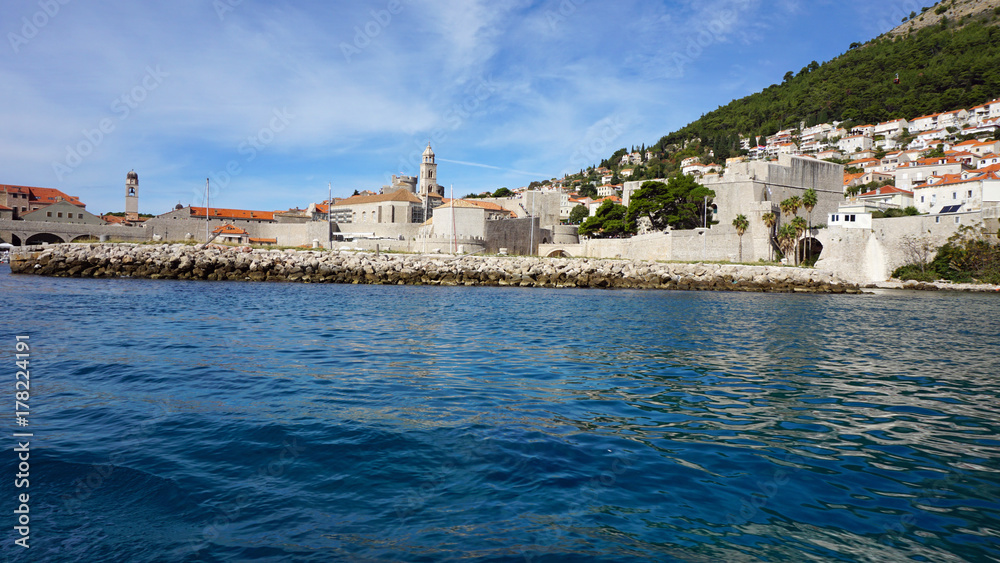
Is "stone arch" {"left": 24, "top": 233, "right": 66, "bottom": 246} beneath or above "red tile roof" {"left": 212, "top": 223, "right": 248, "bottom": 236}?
beneath

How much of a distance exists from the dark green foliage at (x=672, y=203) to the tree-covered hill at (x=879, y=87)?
5849 cm

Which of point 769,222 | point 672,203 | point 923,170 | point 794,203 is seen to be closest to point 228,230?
point 672,203

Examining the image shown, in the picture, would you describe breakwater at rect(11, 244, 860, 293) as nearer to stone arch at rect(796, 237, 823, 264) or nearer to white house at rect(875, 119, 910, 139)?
stone arch at rect(796, 237, 823, 264)

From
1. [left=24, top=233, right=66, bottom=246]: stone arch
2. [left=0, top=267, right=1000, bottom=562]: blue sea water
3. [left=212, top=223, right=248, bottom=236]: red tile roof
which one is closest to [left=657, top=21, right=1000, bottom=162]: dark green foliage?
[left=212, top=223, right=248, bottom=236]: red tile roof

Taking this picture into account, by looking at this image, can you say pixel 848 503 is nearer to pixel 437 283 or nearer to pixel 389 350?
pixel 389 350

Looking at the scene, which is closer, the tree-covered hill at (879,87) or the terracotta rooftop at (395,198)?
the terracotta rooftop at (395,198)

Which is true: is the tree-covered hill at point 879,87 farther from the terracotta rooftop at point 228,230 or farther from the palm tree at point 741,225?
the terracotta rooftop at point 228,230

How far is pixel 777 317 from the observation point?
15.2 metres

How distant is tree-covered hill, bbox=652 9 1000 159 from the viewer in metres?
84.4

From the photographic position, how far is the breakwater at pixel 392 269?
87.9 feet

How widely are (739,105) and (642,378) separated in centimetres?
13368

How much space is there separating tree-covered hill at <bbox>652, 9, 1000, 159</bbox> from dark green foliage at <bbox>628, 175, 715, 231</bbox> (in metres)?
58.5

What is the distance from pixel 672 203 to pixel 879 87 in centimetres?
7678

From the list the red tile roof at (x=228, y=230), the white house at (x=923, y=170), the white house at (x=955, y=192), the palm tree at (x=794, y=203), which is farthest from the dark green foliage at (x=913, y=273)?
the red tile roof at (x=228, y=230)
